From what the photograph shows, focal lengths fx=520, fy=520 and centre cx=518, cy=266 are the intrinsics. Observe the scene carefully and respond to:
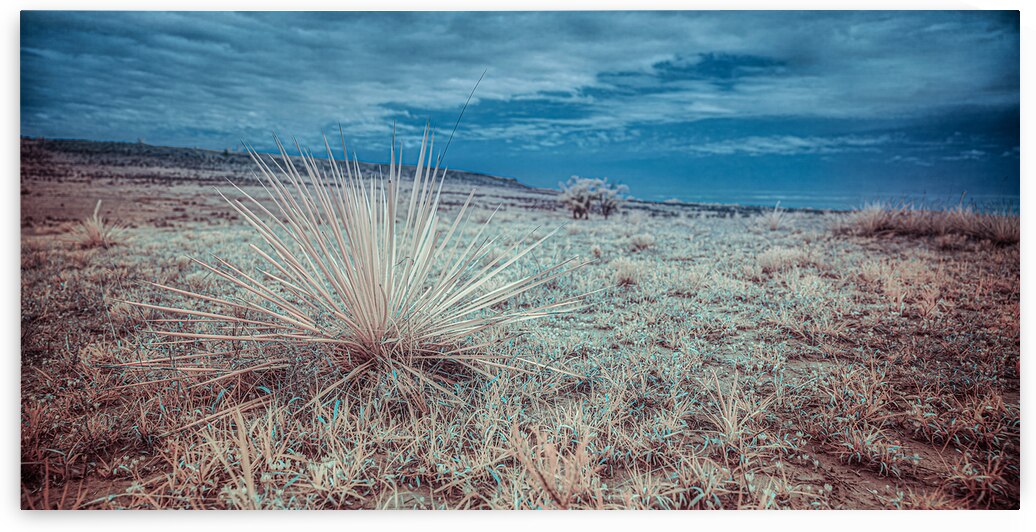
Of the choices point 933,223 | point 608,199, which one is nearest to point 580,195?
point 608,199

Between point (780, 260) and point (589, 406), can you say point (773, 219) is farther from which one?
point (589, 406)

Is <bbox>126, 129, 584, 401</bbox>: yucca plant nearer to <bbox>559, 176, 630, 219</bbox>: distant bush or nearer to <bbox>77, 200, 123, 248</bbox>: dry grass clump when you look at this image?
<bbox>77, 200, 123, 248</bbox>: dry grass clump

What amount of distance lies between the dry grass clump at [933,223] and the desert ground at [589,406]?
44 mm

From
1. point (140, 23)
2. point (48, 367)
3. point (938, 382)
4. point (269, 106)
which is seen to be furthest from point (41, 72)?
point (938, 382)

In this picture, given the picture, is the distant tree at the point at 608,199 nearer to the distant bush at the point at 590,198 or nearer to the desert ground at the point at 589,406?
the distant bush at the point at 590,198

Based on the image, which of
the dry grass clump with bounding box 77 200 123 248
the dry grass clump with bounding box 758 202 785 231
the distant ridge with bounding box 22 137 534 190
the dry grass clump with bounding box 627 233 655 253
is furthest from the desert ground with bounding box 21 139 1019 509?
the dry grass clump with bounding box 758 202 785 231

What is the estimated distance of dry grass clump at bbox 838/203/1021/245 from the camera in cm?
269

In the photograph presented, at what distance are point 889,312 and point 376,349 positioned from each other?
7.70ft

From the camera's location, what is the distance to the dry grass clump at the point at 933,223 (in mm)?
2688

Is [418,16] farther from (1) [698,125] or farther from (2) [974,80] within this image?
(2) [974,80]

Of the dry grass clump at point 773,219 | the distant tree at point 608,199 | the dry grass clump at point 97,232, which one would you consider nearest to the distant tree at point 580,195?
the distant tree at point 608,199

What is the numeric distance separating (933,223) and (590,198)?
4946mm

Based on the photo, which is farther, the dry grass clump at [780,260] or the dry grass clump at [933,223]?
the dry grass clump at [780,260]

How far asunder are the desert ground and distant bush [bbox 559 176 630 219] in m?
5.09
